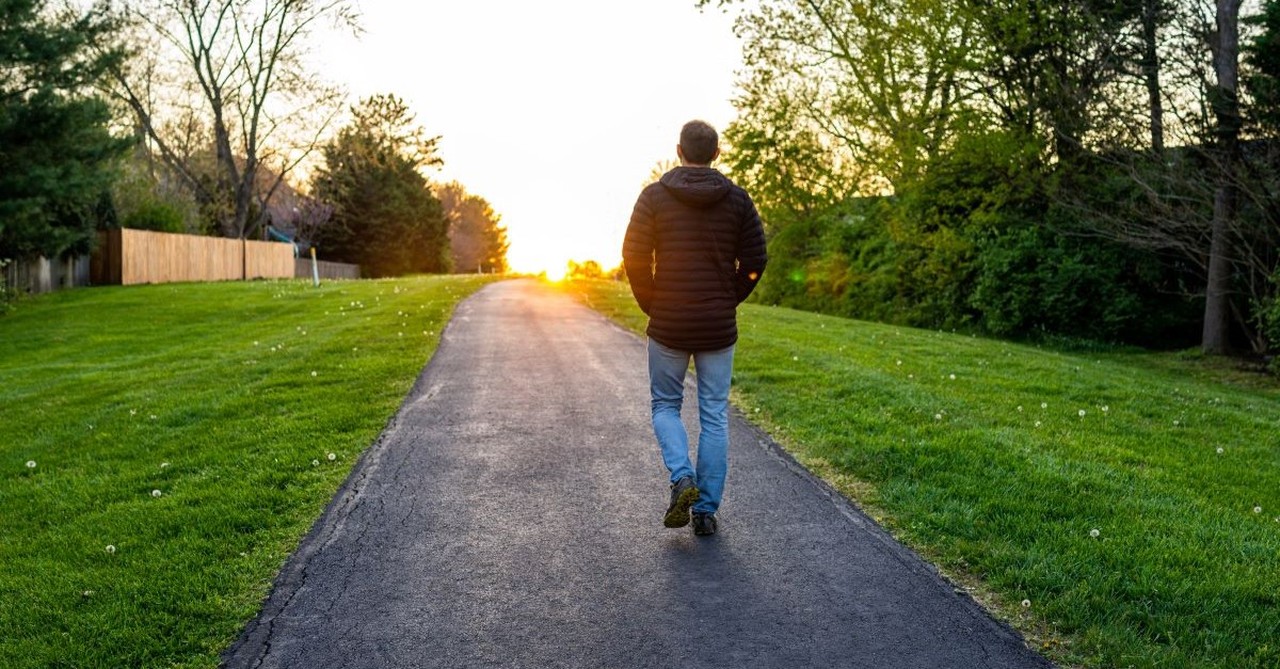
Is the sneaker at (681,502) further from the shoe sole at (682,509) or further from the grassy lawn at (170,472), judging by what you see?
the grassy lawn at (170,472)

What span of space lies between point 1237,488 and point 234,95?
40.6 meters

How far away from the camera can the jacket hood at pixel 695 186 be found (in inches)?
188

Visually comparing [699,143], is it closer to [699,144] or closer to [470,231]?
[699,144]

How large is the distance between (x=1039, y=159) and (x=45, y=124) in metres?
A: 23.1

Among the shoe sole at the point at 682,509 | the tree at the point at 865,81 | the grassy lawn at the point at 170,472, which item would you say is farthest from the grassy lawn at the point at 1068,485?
the tree at the point at 865,81

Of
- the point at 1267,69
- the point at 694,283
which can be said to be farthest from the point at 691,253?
the point at 1267,69

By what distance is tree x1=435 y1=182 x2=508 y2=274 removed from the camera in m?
85.0

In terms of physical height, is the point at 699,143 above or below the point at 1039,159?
below

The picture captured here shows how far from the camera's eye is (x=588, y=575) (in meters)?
4.45

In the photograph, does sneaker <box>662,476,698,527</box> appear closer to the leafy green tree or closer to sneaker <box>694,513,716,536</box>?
sneaker <box>694,513,716,536</box>

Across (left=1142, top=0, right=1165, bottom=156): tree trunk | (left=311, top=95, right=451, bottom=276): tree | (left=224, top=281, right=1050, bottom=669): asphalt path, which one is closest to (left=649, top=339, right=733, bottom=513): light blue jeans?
(left=224, top=281, right=1050, bottom=669): asphalt path

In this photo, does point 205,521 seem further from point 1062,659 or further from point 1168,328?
point 1168,328

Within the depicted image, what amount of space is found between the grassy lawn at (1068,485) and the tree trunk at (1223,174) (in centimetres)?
497

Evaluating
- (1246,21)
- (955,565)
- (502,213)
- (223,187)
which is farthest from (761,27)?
(502,213)
